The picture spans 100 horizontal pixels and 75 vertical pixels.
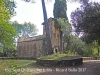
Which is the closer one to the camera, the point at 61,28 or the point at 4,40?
the point at 4,40

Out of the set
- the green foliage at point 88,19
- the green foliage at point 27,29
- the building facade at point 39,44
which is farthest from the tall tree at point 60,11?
the green foliage at point 27,29

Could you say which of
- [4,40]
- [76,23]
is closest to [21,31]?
[76,23]

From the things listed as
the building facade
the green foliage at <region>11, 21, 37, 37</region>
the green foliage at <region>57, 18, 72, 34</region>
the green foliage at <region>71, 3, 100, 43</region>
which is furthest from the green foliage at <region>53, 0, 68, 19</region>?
the green foliage at <region>11, 21, 37, 37</region>

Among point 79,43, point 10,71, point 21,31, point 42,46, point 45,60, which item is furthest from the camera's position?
point 21,31

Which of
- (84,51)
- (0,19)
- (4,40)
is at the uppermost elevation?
(0,19)

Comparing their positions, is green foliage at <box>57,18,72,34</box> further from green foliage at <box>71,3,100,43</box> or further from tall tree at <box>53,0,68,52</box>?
green foliage at <box>71,3,100,43</box>

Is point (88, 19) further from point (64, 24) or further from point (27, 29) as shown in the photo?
point (27, 29)

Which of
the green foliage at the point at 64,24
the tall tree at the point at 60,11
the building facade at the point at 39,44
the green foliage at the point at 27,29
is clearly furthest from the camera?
the green foliage at the point at 27,29

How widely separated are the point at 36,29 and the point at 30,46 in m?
38.8

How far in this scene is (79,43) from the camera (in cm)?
4406

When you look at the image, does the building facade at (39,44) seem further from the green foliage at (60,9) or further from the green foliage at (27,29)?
the green foliage at (27,29)

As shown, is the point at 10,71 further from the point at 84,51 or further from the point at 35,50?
the point at 84,51

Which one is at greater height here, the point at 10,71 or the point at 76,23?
the point at 76,23

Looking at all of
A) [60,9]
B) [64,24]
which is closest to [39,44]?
[64,24]
